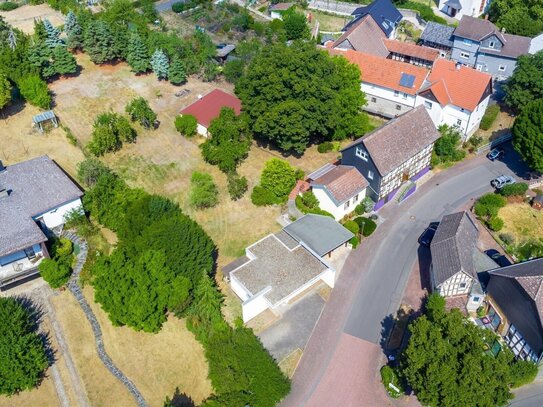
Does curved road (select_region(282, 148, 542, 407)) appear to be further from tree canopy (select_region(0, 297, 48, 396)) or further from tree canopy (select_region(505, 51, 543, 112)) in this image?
tree canopy (select_region(0, 297, 48, 396))

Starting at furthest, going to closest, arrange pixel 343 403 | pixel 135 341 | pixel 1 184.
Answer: pixel 1 184, pixel 135 341, pixel 343 403

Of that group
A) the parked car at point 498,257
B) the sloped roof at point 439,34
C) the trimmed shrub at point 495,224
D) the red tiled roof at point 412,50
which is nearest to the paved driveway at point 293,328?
the parked car at point 498,257

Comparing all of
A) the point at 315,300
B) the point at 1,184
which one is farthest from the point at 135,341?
the point at 1,184

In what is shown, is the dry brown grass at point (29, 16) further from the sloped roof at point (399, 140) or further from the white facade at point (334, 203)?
the sloped roof at point (399, 140)

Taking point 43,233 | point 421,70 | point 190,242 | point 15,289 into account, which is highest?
point 421,70

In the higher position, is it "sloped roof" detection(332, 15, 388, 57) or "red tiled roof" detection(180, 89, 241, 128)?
"sloped roof" detection(332, 15, 388, 57)

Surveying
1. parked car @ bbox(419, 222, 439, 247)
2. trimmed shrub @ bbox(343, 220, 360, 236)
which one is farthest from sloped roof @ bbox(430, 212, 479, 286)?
trimmed shrub @ bbox(343, 220, 360, 236)

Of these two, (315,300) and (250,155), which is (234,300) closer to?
(315,300)
